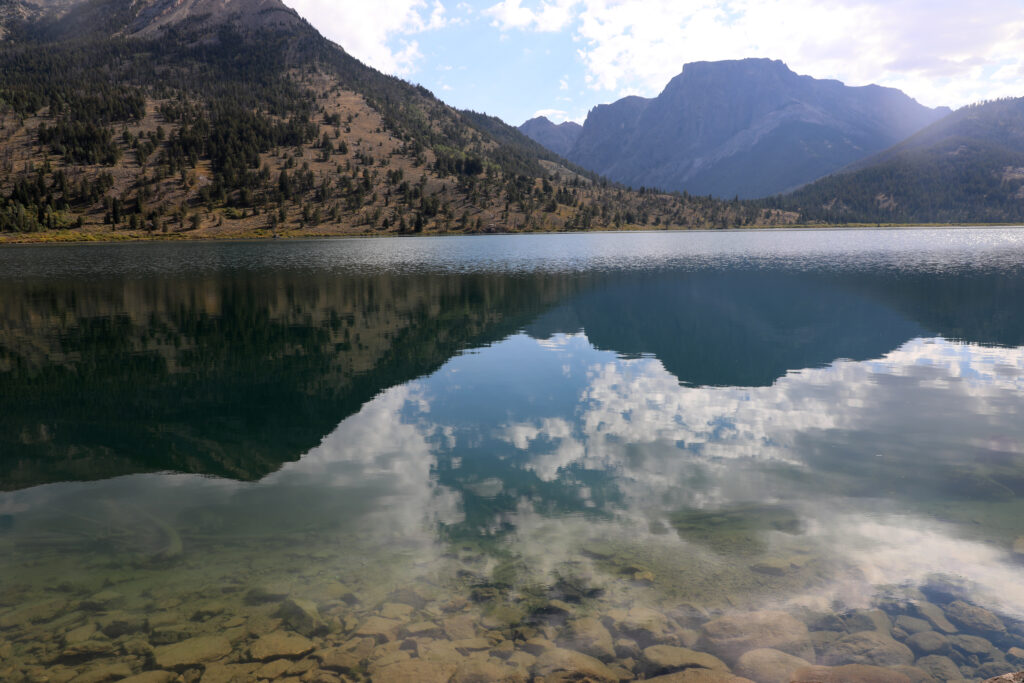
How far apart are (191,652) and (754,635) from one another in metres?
9.66

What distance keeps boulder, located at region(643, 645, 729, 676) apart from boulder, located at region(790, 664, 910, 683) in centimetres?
119

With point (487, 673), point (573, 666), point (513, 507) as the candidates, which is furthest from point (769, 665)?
point (513, 507)

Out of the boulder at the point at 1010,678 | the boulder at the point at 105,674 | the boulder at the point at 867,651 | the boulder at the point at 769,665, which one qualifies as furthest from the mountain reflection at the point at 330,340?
the boulder at the point at 1010,678

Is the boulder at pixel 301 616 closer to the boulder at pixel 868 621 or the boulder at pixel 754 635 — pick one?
the boulder at pixel 754 635

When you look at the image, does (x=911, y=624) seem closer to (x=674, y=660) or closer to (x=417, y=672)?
(x=674, y=660)

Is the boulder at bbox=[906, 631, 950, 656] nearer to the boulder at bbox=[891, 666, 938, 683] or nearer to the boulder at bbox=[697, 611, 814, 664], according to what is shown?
the boulder at bbox=[891, 666, 938, 683]

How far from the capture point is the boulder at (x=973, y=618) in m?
9.67

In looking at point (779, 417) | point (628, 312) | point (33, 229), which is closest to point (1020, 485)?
point (779, 417)

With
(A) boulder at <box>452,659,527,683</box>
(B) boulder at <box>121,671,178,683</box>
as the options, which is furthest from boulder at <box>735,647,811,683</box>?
(B) boulder at <box>121,671,178,683</box>

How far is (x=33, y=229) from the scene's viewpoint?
171 metres

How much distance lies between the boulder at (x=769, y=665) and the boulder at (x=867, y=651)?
49 centimetres

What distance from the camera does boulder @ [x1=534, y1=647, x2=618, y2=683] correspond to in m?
8.84

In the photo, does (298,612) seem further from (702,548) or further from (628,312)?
(628,312)

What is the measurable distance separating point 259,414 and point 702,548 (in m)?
17.6
